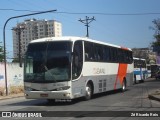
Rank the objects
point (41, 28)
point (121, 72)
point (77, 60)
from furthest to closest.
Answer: point (41, 28)
point (121, 72)
point (77, 60)

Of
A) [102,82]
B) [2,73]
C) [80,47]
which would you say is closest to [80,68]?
[80,47]

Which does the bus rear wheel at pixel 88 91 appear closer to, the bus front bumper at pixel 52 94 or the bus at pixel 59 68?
the bus at pixel 59 68

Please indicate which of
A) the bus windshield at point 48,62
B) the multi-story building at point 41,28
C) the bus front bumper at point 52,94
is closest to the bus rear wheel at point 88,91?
the bus front bumper at point 52,94

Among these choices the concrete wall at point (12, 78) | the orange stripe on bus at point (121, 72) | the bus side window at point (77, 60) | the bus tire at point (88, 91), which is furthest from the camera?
the concrete wall at point (12, 78)

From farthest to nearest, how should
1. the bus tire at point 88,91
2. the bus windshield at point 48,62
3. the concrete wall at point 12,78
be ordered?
1. the concrete wall at point 12,78
2. the bus tire at point 88,91
3. the bus windshield at point 48,62

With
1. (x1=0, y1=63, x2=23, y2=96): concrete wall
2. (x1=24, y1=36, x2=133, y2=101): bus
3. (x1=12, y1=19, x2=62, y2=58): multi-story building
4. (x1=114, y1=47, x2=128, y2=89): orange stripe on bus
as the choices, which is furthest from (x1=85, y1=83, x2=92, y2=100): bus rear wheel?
(x1=12, y1=19, x2=62, y2=58): multi-story building

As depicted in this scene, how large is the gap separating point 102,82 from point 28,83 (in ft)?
19.6

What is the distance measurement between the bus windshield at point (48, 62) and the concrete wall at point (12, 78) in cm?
1512

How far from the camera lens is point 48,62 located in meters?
18.7

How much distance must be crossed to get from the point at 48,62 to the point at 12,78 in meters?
19.2

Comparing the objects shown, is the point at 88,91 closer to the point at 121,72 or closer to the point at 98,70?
the point at 98,70

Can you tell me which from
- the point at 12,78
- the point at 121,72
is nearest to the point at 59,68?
the point at 121,72

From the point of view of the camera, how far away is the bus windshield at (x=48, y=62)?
729 inches

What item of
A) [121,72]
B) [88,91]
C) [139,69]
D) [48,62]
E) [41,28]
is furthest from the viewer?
[41,28]
